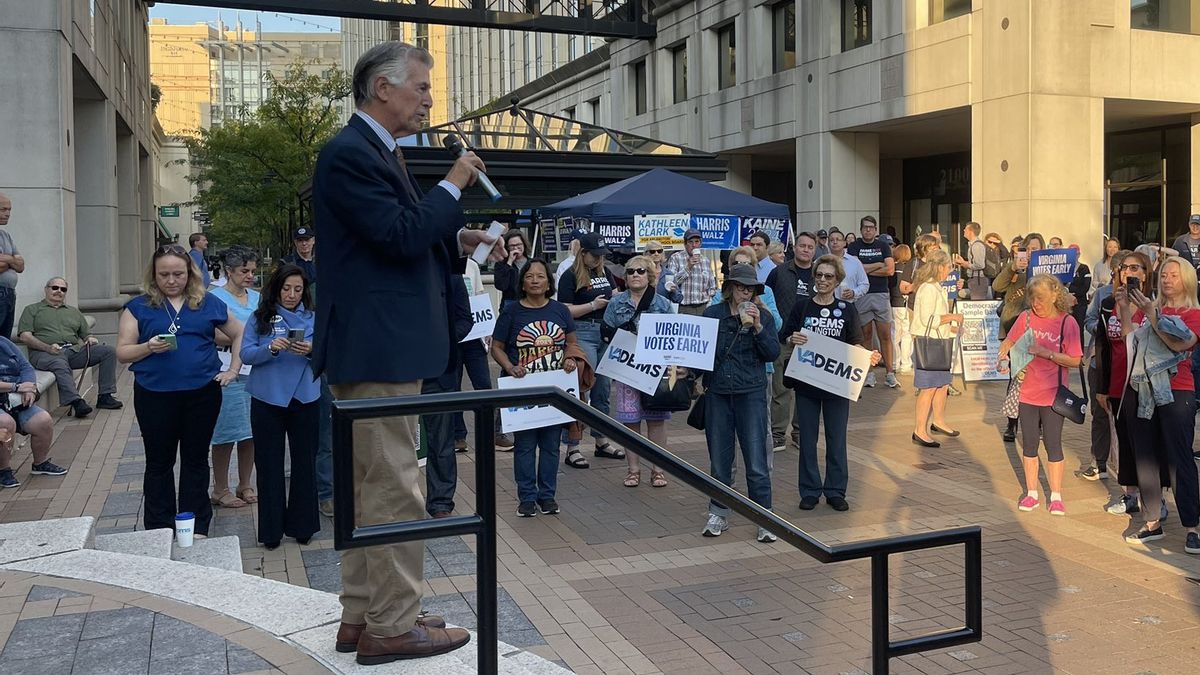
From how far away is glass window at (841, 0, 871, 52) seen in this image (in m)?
25.2

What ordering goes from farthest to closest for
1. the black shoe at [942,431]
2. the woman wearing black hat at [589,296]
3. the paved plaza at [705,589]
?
the black shoe at [942,431]
the woman wearing black hat at [589,296]
the paved plaza at [705,589]

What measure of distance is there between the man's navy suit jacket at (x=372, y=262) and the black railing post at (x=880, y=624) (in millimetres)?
1582

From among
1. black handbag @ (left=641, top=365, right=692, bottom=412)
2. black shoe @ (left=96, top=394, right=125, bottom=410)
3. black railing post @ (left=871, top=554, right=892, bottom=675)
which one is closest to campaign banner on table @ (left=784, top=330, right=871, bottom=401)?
black handbag @ (left=641, top=365, right=692, bottom=412)

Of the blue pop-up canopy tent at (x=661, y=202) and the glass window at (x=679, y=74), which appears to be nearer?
the blue pop-up canopy tent at (x=661, y=202)

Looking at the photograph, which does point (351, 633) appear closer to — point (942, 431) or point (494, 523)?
point (494, 523)

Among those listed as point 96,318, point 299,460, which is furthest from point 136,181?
point 299,460

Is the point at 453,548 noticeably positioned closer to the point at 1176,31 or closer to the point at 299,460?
the point at 299,460

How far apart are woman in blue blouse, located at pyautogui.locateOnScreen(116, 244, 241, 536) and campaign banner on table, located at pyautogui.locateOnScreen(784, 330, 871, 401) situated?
4.12 meters

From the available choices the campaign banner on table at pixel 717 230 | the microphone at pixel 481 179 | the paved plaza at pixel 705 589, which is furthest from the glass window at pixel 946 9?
the microphone at pixel 481 179

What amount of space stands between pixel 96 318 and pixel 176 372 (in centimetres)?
1115

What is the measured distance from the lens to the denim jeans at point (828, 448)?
8312 millimetres

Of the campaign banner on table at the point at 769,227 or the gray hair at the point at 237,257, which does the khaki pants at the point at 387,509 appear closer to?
the gray hair at the point at 237,257

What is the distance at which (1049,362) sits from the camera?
8289 mm

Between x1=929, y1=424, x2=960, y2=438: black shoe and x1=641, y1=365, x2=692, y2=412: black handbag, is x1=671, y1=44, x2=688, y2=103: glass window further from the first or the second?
x1=641, y1=365, x2=692, y2=412: black handbag
